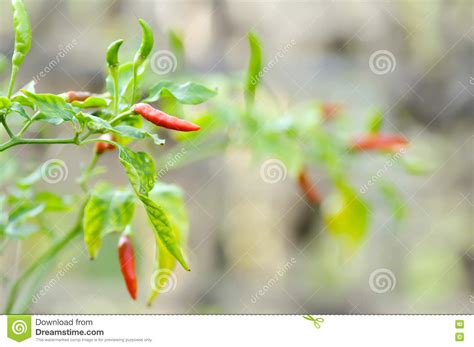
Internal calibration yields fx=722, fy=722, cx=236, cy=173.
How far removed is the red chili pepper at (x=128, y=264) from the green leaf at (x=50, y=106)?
219 millimetres

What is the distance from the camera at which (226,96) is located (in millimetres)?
1379

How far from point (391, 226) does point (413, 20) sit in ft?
2.56

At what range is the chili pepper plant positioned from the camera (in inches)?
26.0

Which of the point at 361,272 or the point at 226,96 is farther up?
the point at 226,96

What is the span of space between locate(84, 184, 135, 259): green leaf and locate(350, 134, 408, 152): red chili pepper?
1.97 feet

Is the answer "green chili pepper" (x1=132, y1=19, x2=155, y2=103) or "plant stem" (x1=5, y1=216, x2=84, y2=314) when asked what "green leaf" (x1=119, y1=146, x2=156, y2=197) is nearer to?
"green chili pepper" (x1=132, y1=19, x2=155, y2=103)

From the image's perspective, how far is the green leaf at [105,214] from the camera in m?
0.79

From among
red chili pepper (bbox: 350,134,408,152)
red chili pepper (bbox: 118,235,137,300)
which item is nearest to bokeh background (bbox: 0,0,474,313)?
red chili pepper (bbox: 350,134,408,152)

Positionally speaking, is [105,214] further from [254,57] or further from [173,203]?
[254,57]

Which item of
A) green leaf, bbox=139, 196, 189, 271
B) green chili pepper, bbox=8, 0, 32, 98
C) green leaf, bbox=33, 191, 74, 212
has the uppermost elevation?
green chili pepper, bbox=8, 0, 32, 98

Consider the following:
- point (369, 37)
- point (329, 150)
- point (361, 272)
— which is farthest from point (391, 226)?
point (329, 150)

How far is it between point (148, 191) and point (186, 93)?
14 cm
